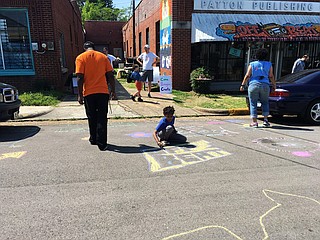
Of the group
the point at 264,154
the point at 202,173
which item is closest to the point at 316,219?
the point at 202,173

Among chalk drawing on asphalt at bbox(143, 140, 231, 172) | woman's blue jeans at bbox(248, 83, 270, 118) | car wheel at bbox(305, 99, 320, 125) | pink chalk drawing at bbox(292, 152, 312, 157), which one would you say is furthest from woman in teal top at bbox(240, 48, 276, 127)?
chalk drawing on asphalt at bbox(143, 140, 231, 172)

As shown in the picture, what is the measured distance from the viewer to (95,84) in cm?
529

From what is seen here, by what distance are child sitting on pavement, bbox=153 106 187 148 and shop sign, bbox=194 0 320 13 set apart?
8.55 metres

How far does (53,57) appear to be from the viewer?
11.4 m

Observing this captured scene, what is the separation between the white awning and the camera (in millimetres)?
12120

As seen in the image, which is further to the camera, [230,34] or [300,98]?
[230,34]

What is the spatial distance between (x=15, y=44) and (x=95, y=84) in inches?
307

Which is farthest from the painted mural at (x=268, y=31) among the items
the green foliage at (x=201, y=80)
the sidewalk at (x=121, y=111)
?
the sidewalk at (x=121, y=111)

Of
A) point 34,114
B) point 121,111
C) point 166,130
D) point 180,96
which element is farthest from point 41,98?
point 166,130

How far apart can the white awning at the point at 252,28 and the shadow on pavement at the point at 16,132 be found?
7706 mm

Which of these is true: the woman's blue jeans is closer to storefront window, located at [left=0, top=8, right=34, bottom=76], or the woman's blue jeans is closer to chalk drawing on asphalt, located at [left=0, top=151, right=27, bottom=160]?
chalk drawing on asphalt, located at [left=0, top=151, right=27, bottom=160]

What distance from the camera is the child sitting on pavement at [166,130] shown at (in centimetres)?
546

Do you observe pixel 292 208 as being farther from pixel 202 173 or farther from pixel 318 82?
pixel 318 82

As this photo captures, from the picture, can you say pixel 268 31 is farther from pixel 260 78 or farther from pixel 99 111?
pixel 99 111
